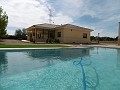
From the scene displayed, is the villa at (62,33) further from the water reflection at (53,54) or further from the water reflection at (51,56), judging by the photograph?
the water reflection at (51,56)

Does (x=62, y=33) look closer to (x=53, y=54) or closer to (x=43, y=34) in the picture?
(x=43, y=34)

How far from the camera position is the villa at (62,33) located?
31042mm

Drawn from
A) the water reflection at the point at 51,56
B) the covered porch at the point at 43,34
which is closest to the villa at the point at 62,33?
the covered porch at the point at 43,34

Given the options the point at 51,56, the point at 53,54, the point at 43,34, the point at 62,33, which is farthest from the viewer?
the point at 43,34

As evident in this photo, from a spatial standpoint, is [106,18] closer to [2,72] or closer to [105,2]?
[105,2]

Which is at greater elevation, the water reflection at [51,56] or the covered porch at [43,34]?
the covered porch at [43,34]

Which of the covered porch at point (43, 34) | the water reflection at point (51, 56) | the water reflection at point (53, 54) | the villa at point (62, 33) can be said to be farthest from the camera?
the covered porch at point (43, 34)

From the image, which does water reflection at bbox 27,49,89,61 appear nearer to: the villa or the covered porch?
the villa

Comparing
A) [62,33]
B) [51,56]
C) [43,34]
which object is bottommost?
[51,56]

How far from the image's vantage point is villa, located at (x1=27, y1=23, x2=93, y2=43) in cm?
3104

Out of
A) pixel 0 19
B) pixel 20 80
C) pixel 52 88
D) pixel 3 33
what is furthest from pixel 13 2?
pixel 52 88

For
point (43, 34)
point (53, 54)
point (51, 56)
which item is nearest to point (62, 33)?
point (43, 34)

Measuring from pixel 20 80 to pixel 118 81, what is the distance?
14.4 ft

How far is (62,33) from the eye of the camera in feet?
102
